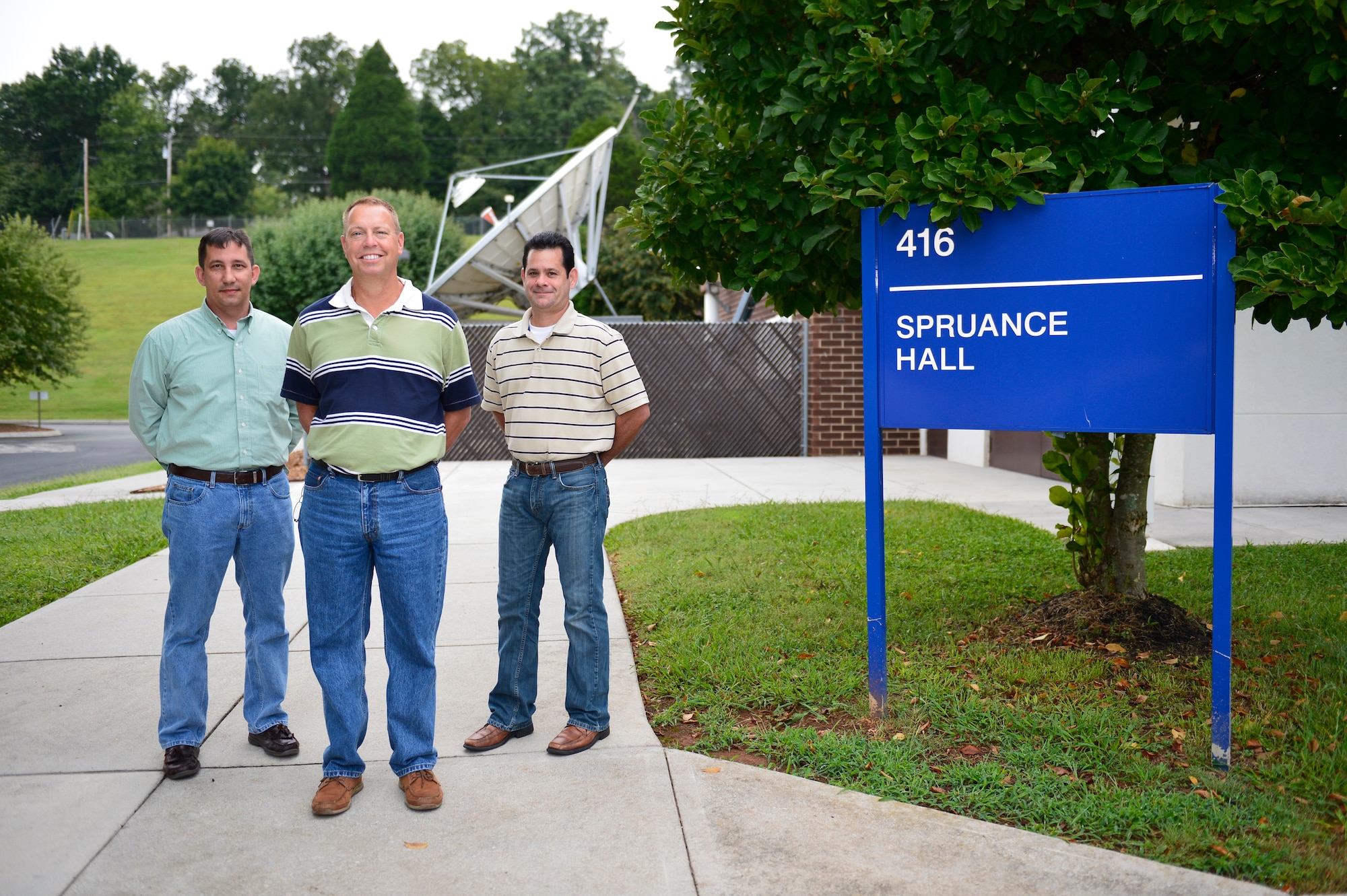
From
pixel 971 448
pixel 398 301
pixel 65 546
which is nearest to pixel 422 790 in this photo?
pixel 398 301

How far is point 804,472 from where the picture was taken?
13.4 m

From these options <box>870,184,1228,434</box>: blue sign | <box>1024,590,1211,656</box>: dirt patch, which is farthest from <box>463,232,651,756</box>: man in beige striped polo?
<box>1024,590,1211,656</box>: dirt patch

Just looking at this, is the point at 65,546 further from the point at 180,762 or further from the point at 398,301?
the point at 398,301

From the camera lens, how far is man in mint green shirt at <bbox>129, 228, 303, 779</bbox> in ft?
12.4

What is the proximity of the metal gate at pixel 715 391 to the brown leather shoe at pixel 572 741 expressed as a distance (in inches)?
477

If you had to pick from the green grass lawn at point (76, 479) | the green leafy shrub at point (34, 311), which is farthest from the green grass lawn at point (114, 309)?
the green grass lawn at point (76, 479)

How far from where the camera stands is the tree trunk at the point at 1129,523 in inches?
194

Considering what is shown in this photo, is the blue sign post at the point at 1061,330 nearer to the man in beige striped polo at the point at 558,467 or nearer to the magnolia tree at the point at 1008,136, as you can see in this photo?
the magnolia tree at the point at 1008,136

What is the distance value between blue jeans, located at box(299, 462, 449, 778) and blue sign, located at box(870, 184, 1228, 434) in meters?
1.83

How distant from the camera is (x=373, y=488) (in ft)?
11.2

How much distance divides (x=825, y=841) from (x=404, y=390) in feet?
6.36

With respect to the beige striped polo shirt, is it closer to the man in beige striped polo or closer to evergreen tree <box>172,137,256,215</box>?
the man in beige striped polo

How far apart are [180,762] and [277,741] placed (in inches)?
13.2

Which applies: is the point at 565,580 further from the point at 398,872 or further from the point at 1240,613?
the point at 1240,613
